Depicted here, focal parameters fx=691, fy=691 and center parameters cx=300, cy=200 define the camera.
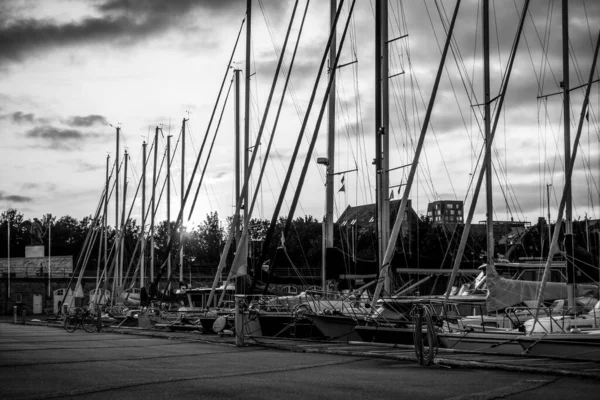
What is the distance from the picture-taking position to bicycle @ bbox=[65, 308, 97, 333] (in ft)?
106

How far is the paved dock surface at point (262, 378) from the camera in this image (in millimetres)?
10062

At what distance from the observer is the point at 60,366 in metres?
13.7

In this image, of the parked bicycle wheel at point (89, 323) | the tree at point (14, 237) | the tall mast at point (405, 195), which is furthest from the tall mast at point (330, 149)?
the tree at point (14, 237)

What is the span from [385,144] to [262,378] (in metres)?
13.3

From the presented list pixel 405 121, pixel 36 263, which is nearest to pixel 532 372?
pixel 405 121

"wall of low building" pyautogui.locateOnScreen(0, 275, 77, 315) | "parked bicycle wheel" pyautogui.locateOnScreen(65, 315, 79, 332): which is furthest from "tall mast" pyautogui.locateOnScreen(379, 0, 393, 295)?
"wall of low building" pyautogui.locateOnScreen(0, 275, 77, 315)

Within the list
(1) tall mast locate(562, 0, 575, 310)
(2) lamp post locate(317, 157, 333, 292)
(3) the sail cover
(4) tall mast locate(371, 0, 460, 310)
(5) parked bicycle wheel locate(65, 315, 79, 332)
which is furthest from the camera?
(5) parked bicycle wheel locate(65, 315, 79, 332)

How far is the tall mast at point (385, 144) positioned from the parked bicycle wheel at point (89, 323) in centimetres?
1612

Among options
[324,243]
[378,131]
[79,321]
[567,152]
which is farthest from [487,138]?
[79,321]

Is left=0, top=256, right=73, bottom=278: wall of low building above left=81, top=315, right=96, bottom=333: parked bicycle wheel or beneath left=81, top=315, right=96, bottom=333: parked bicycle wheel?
above

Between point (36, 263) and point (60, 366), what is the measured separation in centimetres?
7344

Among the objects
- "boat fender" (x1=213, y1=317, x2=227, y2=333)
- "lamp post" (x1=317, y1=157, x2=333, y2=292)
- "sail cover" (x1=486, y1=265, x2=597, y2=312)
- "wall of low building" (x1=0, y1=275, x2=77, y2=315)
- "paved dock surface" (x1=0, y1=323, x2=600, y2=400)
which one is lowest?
"wall of low building" (x1=0, y1=275, x2=77, y2=315)

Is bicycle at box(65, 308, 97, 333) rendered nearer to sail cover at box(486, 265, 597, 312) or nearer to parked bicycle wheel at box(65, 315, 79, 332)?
parked bicycle wheel at box(65, 315, 79, 332)

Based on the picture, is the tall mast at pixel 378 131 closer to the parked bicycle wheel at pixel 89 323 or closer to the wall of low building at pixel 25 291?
the parked bicycle wheel at pixel 89 323
